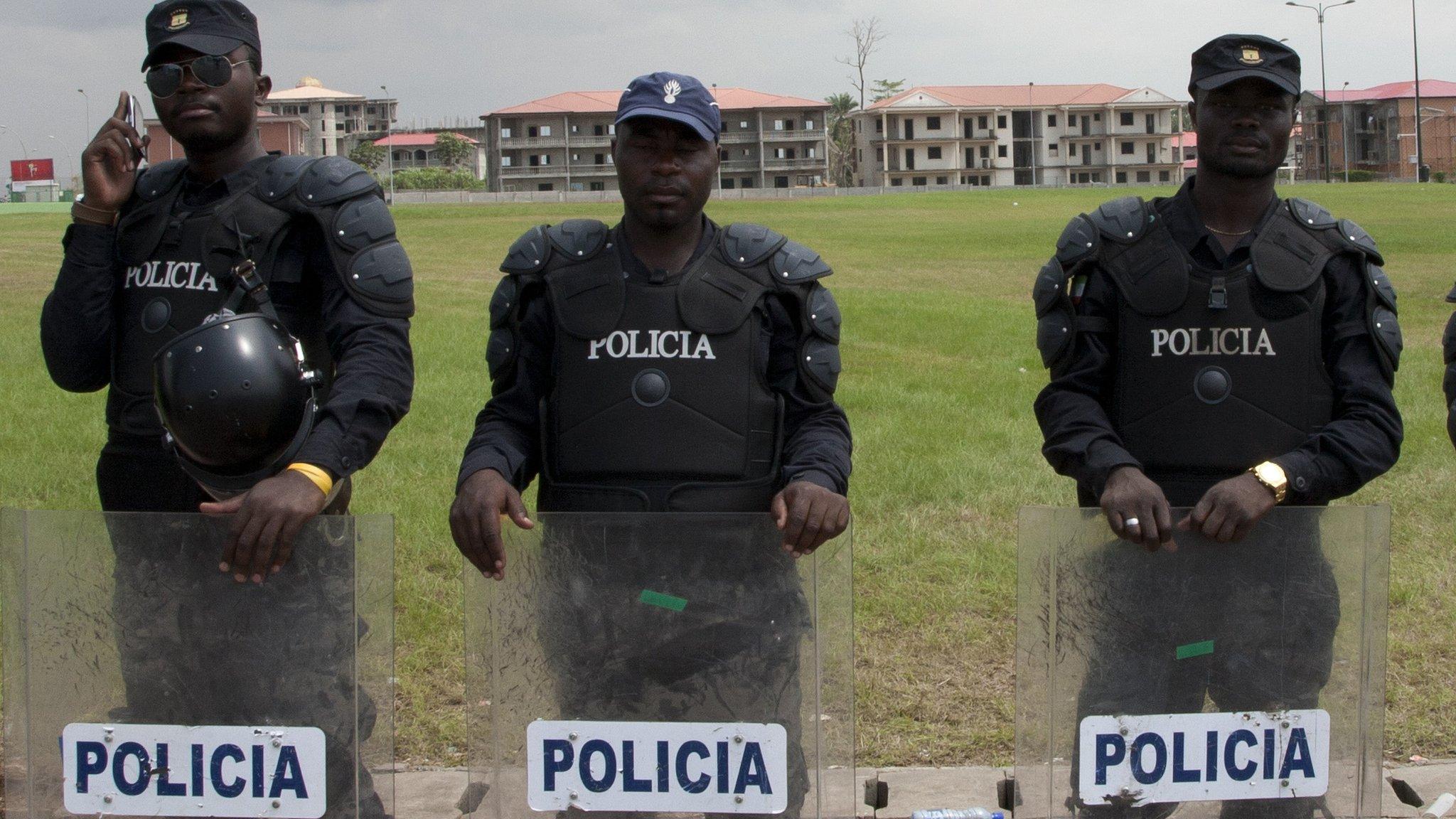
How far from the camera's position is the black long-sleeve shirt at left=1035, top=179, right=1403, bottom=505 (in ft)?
10.8

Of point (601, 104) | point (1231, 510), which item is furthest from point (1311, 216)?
point (601, 104)

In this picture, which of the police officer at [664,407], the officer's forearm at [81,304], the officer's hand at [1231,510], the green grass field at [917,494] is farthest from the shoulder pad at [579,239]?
the green grass field at [917,494]

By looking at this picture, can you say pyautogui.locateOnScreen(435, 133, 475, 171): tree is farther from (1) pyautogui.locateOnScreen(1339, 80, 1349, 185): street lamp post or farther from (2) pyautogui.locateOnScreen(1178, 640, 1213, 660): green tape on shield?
(2) pyautogui.locateOnScreen(1178, 640, 1213, 660): green tape on shield

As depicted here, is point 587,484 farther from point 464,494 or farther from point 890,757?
point 890,757

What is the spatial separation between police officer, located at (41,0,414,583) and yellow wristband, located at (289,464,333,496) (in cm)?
20

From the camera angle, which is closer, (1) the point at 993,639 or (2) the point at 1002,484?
(1) the point at 993,639

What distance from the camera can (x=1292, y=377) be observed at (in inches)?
134

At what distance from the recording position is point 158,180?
11.8 feet

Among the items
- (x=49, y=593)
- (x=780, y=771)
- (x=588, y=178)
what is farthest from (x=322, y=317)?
(x=588, y=178)

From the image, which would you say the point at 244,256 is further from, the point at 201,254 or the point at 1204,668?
the point at 1204,668

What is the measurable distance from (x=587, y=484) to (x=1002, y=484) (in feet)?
17.9

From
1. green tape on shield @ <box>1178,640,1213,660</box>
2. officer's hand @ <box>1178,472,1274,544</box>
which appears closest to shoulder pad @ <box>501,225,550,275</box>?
officer's hand @ <box>1178,472,1274,544</box>

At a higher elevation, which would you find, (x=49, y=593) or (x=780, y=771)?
(x=49, y=593)

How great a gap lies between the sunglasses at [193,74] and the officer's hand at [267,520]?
101 centimetres
